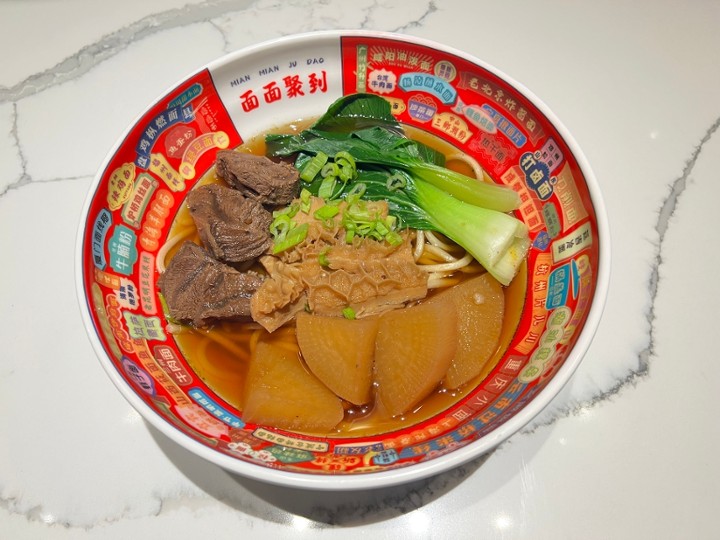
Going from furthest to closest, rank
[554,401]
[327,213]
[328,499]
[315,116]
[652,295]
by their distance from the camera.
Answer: [315,116] → [652,295] → [327,213] → [554,401] → [328,499]

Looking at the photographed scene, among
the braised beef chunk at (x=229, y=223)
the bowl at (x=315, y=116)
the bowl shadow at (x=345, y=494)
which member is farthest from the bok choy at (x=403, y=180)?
the bowl shadow at (x=345, y=494)

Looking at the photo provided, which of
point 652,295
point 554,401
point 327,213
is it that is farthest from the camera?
point 652,295

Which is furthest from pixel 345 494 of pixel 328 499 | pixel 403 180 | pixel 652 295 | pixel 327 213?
pixel 652 295

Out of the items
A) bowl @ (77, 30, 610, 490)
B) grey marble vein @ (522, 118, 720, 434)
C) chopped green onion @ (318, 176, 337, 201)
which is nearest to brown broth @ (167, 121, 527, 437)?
bowl @ (77, 30, 610, 490)

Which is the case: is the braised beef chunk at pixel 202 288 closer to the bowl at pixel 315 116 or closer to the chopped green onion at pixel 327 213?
the bowl at pixel 315 116

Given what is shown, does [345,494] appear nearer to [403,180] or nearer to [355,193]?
[355,193]

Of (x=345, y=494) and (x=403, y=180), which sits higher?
(x=403, y=180)
